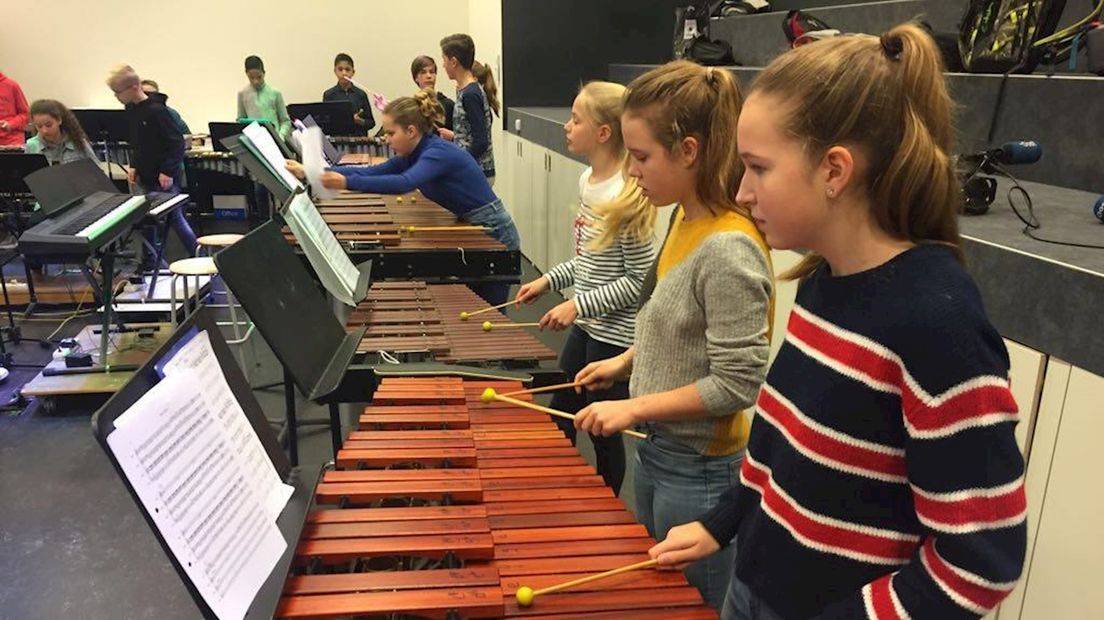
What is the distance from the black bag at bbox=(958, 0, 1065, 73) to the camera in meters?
2.50

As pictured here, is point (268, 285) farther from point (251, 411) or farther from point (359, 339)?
point (251, 411)

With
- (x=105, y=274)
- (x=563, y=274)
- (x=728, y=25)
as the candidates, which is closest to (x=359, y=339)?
(x=563, y=274)

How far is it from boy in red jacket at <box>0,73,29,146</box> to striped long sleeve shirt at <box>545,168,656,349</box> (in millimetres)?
7958

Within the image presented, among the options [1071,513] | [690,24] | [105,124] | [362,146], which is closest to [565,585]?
[1071,513]

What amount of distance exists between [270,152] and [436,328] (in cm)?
153

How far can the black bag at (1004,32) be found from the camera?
8.20 ft

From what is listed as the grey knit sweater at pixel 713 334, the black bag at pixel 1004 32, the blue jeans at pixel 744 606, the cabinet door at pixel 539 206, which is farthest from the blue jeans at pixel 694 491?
the cabinet door at pixel 539 206

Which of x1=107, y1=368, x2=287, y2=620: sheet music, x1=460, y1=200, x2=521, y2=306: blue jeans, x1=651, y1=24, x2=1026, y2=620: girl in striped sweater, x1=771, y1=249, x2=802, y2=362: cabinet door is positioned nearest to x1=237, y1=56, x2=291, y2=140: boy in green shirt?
x1=460, y1=200, x2=521, y2=306: blue jeans

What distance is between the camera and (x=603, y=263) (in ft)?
8.34

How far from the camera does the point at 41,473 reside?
3.60m

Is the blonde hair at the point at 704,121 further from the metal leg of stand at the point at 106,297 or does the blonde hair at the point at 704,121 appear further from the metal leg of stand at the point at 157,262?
the metal leg of stand at the point at 157,262

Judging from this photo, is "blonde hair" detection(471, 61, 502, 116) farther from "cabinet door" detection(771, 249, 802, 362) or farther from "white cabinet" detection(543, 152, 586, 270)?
"cabinet door" detection(771, 249, 802, 362)

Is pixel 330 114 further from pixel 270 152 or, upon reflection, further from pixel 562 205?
pixel 270 152

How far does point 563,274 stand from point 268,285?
44.4 inches
